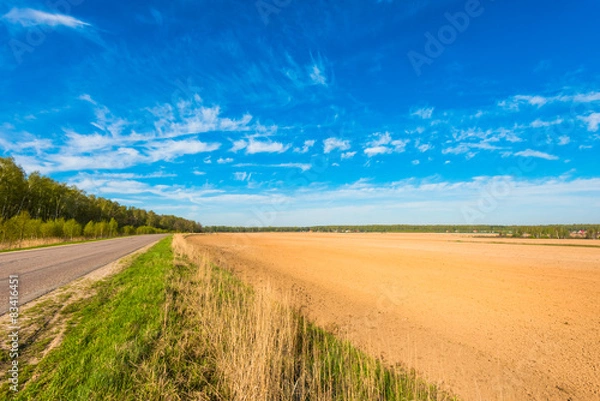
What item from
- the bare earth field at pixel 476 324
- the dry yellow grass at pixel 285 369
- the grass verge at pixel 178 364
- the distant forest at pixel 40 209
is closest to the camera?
the grass verge at pixel 178 364

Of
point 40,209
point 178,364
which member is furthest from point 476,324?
point 40,209

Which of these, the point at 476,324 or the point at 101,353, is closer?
the point at 101,353

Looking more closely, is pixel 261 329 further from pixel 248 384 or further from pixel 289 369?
pixel 248 384

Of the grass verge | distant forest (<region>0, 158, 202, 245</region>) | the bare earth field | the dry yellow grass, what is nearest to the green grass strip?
the grass verge

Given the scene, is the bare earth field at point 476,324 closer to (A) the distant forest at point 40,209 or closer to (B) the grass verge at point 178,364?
(B) the grass verge at point 178,364

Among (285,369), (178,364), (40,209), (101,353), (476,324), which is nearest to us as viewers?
(101,353)

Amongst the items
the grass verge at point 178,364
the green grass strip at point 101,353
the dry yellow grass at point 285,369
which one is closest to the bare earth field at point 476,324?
the dry yellow grass at point 285,369

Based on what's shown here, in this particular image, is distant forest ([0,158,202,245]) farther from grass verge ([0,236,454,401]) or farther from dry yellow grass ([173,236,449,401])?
dry yellow grass ([173,236,449,401])

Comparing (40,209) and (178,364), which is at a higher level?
(40,209)

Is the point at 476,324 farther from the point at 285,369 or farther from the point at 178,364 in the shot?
the point at 178,364

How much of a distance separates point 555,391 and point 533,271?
1949 cm

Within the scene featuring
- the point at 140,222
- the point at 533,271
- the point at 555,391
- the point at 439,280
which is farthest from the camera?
the point at 140,222

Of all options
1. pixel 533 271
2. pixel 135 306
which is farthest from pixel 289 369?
pixel 533 271

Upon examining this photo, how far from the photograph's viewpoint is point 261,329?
6305mm
